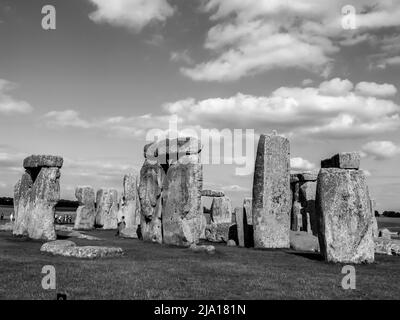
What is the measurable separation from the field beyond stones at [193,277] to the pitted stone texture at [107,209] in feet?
51.3

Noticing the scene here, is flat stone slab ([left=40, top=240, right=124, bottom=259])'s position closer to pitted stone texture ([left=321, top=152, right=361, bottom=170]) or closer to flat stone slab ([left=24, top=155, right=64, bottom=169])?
flat stone slab ([left=24, top=155, right=64, bottom=169])

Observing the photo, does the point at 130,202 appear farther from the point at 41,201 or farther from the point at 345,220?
the point at 345,220

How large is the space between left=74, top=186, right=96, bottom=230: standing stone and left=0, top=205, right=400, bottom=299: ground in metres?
15.0

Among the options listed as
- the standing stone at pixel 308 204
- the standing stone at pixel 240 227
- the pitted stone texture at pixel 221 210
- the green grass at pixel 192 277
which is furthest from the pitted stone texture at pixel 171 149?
the pitted stone texture at pixel 221 210

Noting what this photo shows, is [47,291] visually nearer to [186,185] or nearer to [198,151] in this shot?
[186,185]

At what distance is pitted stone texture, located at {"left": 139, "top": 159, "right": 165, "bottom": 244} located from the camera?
17500 mm

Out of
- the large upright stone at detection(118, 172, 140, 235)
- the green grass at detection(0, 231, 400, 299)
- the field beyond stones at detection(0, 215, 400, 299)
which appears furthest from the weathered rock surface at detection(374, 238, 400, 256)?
the large upright stone at detection(118, 172, 140, 235)

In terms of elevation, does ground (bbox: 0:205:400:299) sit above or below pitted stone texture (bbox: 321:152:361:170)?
below

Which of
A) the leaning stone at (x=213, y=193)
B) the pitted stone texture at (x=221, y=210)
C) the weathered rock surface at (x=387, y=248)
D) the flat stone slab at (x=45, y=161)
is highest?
the flat stone slab at (x=45, y=161)

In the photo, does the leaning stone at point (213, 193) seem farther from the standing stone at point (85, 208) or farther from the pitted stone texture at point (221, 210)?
the standing stone at point (85, 208)

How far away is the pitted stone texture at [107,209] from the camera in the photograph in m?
27.9

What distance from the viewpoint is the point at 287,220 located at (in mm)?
15797

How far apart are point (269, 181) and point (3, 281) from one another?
10105 mm

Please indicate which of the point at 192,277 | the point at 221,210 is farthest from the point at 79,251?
the point at 221,210
